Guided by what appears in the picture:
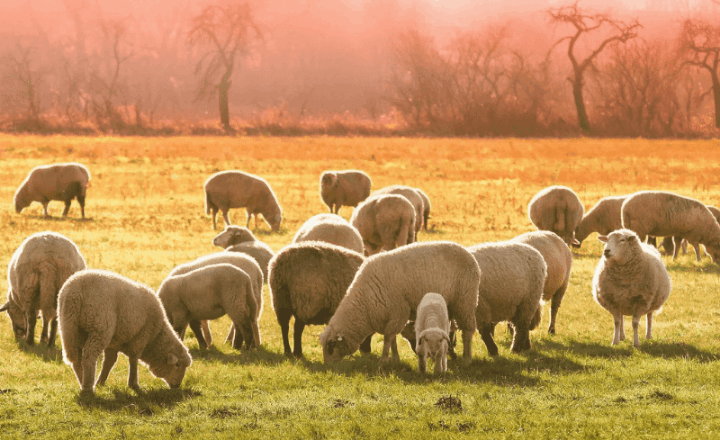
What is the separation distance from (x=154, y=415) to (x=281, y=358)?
8.70 feet

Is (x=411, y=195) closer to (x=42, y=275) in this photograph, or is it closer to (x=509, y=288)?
(x=509, y=288)

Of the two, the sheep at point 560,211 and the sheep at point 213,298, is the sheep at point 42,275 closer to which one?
the sheep at point 213,298

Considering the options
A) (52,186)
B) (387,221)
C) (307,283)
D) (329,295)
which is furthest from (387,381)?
(52,186)

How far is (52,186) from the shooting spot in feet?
81.4

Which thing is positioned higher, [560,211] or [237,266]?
[237,266]

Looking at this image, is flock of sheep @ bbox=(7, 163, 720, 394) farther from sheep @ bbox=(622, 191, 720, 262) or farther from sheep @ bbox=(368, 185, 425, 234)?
sheep @ bbox=(368, 185, 425, 234)

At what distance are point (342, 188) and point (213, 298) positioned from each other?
15.4 m

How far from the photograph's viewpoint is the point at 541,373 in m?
8.51

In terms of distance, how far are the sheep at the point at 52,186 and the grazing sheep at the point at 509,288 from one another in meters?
18.0

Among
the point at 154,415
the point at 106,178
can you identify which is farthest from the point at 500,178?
the point at 154,415

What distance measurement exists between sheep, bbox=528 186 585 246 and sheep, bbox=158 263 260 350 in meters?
10.5

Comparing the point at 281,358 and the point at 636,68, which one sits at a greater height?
the point at 636,68

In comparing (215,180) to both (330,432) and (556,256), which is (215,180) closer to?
(556,256)

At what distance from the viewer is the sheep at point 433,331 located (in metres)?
8.02
